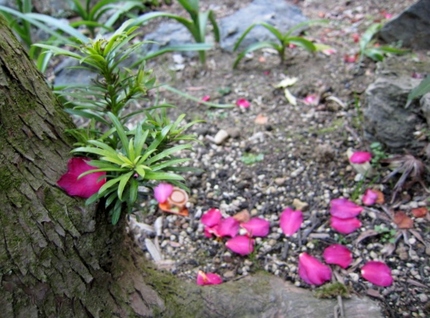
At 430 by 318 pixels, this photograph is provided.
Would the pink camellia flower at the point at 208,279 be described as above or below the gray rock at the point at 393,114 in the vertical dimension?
below

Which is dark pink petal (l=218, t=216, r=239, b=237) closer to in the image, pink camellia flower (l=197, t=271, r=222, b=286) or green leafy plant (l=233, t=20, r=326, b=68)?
pink camellia flower (l=197, t=271, r=222, b=286)

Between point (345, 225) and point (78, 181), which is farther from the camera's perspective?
point (345, 225)

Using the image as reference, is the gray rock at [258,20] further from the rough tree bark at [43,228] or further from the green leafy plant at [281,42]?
the rough tree bark at [43,228]

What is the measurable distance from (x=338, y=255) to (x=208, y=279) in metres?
0.47

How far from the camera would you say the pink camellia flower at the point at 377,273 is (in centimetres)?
143

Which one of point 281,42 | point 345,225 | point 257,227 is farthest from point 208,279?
point 281,42

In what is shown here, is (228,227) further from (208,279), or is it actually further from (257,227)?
(208,279)

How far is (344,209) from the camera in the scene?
1.66 m

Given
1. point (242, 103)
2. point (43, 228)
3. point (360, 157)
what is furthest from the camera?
point (242, 103)

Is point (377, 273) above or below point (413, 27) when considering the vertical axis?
below

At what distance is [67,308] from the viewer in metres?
1.04

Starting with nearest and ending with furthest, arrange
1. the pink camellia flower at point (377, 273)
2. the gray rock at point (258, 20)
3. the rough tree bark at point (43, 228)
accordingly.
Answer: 1. the rough tree bark at point (43, 228)
2. the pink camellia flower at point (377, 273)
3. the gray rock at point (258, 20)

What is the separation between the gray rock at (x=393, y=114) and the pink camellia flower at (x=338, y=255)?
54 cm

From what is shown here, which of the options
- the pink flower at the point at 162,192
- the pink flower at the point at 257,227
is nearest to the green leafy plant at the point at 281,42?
the pink flower at the point at 162,192
